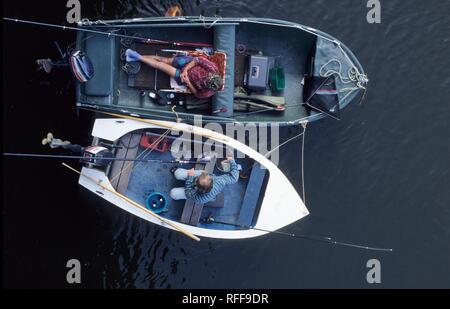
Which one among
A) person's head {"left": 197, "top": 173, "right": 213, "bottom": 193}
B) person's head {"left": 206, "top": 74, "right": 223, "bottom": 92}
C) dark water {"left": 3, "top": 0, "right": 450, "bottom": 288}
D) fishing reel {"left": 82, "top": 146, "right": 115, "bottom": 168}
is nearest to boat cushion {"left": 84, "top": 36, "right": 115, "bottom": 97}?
fishing reel {"left": 82, "top": 146, "right": 115, "bottom": 168}

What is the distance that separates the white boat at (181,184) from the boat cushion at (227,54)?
29.4 inches

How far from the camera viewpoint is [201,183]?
9297 mm

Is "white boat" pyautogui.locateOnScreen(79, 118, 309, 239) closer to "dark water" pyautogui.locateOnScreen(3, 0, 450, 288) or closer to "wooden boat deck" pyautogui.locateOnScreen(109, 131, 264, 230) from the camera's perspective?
"wooden boat deck" pyautogui.locateOnScreen(109, 131, 264, 230)

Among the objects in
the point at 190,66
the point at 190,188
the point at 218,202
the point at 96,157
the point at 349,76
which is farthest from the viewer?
the point at 349,76

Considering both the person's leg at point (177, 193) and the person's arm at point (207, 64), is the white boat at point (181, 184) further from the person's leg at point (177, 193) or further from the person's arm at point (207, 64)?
the person's arm at point (207, 64)

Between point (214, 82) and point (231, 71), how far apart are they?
2.96ft

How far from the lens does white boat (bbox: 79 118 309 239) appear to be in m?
10.8

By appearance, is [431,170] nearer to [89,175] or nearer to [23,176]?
[89,175]

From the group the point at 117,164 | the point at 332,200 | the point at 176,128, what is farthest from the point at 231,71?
the point at 332,200

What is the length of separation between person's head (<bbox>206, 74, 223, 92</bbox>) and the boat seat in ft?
7.28

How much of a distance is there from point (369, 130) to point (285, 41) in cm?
359

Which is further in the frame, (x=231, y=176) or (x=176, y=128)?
(x=176, y=128)

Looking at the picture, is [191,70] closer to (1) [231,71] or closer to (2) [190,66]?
(2) [190,66]

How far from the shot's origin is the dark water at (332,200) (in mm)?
12672
